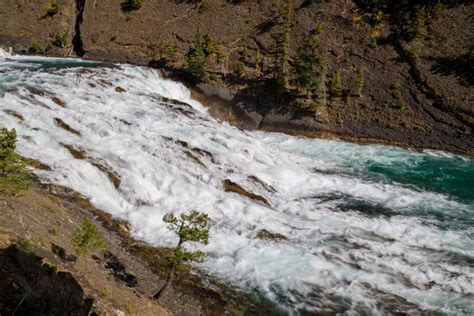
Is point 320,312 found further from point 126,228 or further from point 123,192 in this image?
point 123,192

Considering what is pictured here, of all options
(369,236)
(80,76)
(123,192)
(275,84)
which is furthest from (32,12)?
(369,236)

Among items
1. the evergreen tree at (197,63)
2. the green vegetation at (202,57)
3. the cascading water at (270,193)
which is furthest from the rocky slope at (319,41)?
the cascading water at (270,193)

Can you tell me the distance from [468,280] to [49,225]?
2306 centimetres

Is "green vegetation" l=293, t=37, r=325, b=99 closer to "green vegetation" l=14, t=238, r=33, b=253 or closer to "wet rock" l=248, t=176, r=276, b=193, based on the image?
"wet rock" l=248, t=176, r=276, b=193

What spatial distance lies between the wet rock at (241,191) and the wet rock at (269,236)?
419cm

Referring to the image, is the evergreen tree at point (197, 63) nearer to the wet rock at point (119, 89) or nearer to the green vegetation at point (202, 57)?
the green vegetation at point (202, 57)

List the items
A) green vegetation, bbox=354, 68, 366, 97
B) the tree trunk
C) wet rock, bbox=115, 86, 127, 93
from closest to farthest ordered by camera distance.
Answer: the tree trunk < wet rock, bbox=115, 86, 127, 93 < green vegetation, bbox=354, 68, 366, 97

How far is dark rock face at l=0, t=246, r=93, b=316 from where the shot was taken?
10.8 m

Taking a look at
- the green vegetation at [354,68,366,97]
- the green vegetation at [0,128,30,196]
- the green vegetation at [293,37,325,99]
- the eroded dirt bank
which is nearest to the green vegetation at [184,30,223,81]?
the green vegetation at [293,37,325,99]

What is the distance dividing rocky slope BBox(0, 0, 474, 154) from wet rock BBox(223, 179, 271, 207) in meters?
20.6

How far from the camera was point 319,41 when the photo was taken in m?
58.5

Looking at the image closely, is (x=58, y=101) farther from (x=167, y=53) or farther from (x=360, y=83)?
(x=360, y=83)

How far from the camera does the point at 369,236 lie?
2552 cm

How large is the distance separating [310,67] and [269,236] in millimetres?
30187
